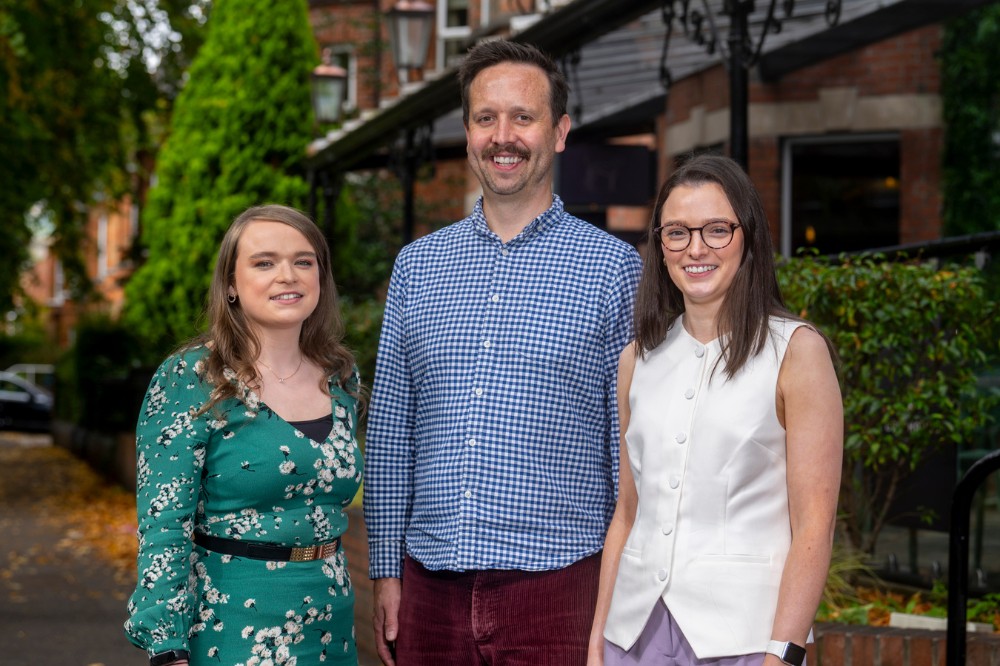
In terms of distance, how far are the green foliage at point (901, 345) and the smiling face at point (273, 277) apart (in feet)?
9.71

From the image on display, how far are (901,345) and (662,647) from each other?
11.4 ft

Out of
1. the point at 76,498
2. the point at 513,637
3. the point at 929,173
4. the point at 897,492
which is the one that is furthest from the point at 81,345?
the point at 513,637

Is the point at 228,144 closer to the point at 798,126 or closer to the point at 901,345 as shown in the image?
the point at 798,126

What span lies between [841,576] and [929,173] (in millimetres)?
6681

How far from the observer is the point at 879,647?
480 cm

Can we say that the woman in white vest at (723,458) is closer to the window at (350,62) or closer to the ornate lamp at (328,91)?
the ornate lamp at (328,91)

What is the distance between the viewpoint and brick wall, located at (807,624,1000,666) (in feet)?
15.6

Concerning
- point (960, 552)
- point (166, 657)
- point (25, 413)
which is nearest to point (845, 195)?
point (960, 552)

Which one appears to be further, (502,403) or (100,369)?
(100,369)

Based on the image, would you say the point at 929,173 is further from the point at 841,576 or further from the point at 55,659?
the point at 55,659

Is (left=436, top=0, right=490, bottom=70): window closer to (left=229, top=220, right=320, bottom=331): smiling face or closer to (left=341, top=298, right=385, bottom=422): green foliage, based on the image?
(left=341, top=298, right=385, bottom=422): green foliage

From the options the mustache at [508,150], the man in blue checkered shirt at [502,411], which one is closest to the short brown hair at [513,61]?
Result: the man in blue checkered shirt at [502,411]

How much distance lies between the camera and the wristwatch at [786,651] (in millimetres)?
2477

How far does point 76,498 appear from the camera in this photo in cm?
1555
